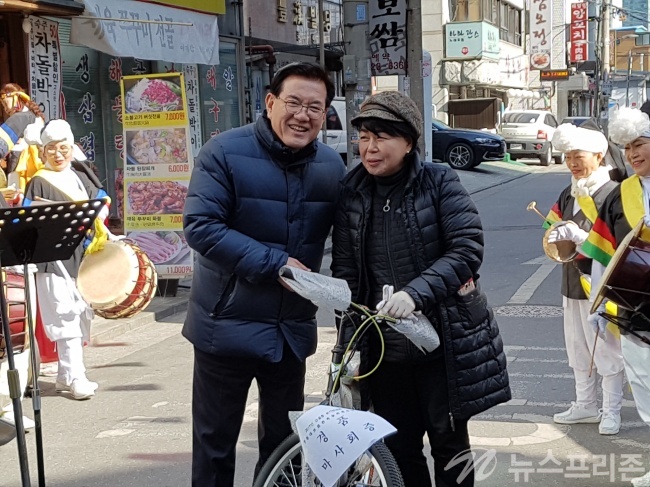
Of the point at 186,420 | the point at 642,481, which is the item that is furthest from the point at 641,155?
the point at 186,420

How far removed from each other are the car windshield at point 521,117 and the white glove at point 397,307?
2848cm

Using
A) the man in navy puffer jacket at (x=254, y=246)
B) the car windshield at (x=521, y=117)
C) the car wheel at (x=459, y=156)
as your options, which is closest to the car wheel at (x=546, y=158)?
the car windshield at (x=521, y=117)

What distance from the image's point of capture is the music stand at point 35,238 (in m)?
3.67

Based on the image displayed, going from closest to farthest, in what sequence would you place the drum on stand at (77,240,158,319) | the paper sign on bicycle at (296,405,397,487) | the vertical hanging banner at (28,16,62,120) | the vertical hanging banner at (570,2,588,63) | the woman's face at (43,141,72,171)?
the paper sign on bicycle at (296,405,397,487), the woman's face at (43,141,72,171), the drum on stand at (77,240,158,319), the vertical hanging banner at (28,16,62,120), the vertical hanging banner at (570,2,588,63)

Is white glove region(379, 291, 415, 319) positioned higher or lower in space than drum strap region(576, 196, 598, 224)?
lower

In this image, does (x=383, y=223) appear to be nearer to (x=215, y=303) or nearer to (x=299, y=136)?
(x=299, y=136)

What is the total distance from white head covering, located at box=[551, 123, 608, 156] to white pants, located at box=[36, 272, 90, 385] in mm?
3566

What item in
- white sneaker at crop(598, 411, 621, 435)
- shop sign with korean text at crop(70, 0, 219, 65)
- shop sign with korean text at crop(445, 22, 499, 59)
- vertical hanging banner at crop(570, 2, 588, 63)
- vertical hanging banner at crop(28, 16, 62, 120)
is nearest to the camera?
white sneaker at crop(598, 411, 621, 435)

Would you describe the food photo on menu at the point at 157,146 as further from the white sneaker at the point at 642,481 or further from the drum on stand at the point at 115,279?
the white sneaker at the point at 642,481

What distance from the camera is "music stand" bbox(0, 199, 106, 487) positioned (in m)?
3.67

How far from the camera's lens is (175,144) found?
384 inches

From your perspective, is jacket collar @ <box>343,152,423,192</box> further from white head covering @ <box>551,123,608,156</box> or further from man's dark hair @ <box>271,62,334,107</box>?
white head covering @ <box>551,123,608,156</box>

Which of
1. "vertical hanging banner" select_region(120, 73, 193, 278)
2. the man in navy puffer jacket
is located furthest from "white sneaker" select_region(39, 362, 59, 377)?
the man in navy puffer jacket

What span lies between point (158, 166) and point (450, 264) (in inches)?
269
